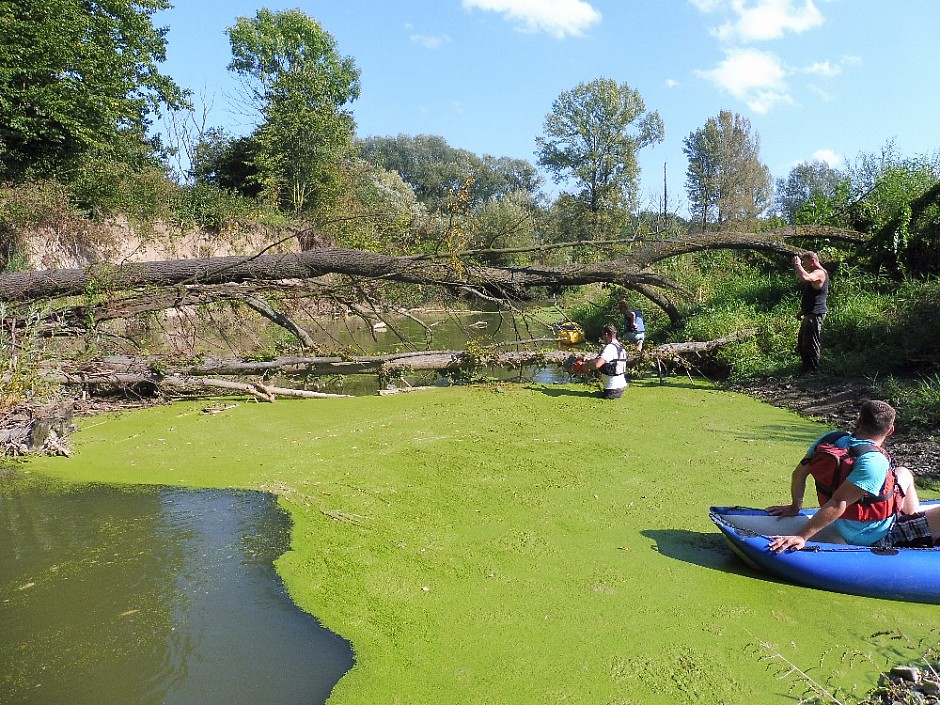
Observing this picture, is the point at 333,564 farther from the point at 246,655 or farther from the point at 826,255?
the point at 826,255

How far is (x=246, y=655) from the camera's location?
325 centimetres

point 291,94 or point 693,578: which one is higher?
point 291,94

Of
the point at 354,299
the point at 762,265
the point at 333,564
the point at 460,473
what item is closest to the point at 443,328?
the point at 762,265

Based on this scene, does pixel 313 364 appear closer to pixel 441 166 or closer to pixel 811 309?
pixel 811 309

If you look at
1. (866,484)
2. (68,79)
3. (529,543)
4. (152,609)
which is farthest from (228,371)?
(68,79)

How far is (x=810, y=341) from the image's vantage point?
8.84 m

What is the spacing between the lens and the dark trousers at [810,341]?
28.4ft

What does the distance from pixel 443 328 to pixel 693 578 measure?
14.8 m

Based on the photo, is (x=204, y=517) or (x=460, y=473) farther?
(x=460, y=473)

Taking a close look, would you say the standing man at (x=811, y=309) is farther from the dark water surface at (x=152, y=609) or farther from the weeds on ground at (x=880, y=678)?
the dark water surface at (x=152, y=609)

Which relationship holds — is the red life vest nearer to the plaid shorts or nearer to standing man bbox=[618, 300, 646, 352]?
the plaid shorts

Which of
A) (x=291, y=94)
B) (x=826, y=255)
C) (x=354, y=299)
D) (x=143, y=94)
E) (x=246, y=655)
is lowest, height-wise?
(x=246, y=655)

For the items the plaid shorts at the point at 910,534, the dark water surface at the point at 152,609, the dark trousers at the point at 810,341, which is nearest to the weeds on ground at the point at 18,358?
the dark water surface at the point at 152,609

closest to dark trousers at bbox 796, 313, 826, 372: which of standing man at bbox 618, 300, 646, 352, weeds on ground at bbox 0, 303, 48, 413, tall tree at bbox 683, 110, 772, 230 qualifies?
standing man at bbox 618, 300, 646, 352
